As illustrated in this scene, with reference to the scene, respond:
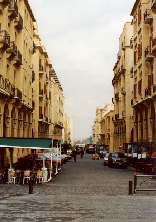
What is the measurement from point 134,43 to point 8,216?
1660 inches

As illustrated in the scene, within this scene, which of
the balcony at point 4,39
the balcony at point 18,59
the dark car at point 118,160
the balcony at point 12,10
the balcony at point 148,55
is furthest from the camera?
the balcony at point 148,55

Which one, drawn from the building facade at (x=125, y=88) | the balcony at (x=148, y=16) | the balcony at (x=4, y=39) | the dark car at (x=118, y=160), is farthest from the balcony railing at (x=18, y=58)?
the building facade at (x=125, y=88)

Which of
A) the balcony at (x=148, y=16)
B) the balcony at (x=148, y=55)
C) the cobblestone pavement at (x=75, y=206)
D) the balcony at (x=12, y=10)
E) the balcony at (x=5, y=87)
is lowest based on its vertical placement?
the cobblestone pavement at (x=75, y=206)

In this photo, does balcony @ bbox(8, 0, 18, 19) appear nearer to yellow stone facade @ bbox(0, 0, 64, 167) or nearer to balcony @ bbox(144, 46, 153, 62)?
yellow stone facade @ bbox(0, 0, 64, 167)

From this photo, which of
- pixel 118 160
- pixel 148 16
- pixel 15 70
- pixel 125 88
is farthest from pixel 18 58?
pixel 125 88

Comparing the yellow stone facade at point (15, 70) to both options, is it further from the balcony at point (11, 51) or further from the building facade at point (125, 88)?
the building facade at point (125, 88)

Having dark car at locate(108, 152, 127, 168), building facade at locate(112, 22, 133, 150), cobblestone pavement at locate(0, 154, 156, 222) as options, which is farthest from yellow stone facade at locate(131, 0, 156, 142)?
cobblestone pavement at locate(0, 154, 156, 222)

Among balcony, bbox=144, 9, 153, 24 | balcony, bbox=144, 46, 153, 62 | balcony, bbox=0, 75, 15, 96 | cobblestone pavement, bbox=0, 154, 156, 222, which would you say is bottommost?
cobblestone pavement, bbox=0, 154, 156, 222

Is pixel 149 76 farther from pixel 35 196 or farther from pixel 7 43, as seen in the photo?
pixel 35 196

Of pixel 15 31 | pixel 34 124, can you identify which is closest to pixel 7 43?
pixel 15 31

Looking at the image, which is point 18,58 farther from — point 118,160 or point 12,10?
point 118,160

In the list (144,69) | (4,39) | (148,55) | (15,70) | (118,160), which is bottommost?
(118,160)

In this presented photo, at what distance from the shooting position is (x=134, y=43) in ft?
167

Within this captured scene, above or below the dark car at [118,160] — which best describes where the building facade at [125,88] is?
above
